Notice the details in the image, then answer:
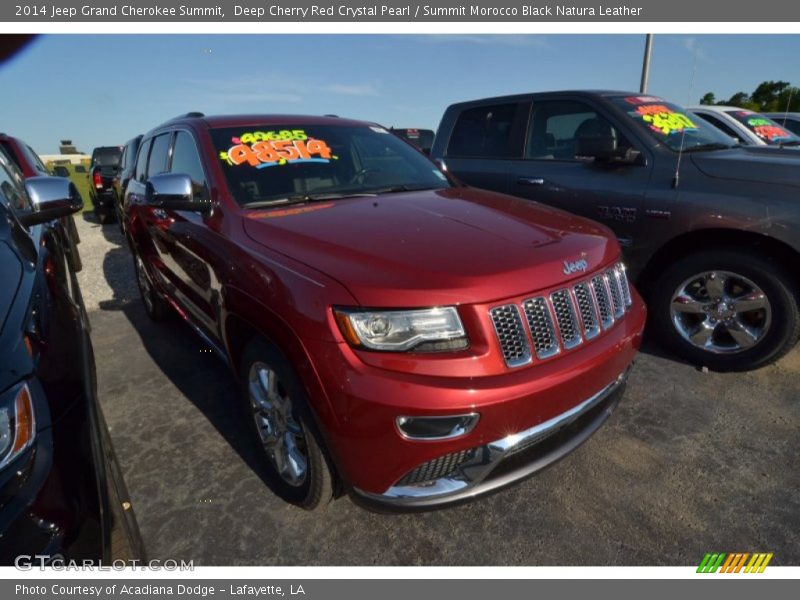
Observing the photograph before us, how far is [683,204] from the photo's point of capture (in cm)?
335

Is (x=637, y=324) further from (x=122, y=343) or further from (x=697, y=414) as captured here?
(x=122, y=343)

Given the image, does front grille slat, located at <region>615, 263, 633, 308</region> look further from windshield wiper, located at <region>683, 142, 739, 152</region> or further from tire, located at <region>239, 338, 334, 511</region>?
windshield wiper, located at <region>683, 142, 739, 152</region>

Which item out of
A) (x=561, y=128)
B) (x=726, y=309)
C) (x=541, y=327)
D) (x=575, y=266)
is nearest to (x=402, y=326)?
(x=541, y=327)

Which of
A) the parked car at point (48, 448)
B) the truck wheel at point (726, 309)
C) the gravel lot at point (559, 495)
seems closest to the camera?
the parked car at point (48, 448)

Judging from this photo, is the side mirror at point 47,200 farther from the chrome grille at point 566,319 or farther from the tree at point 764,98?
the tree at point 764,98

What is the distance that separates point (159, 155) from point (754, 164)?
13.9ft

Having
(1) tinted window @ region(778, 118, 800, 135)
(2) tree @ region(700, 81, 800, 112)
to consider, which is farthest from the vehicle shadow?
(2) tree @ region(700, 81, 800, 112)

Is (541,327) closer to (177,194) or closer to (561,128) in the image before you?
(177,194)

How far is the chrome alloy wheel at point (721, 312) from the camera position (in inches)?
128

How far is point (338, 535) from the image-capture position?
2170mm

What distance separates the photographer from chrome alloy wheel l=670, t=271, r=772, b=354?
128 inches

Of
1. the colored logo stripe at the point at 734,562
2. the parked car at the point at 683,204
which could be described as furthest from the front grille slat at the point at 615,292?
the parked car at the point at 683,204

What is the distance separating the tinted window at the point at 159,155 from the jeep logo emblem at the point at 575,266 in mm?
2952

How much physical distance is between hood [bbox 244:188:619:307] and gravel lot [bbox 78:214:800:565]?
107 cm
